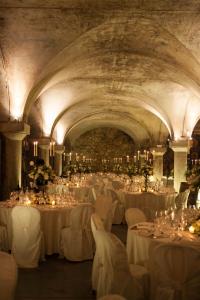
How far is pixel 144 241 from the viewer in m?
5.16

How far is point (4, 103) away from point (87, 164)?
19495mm

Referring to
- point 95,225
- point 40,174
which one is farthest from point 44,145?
point 95,225

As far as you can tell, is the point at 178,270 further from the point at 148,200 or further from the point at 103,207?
the point at 148,200

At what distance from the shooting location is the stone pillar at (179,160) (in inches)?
618

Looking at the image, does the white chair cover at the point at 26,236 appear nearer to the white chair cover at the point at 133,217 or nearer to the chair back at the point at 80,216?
the chair back at the point at 80,216

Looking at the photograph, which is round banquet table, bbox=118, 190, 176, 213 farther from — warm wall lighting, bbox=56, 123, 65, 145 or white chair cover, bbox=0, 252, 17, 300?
warm wall lighting, bbox=56, 123, 65, 145

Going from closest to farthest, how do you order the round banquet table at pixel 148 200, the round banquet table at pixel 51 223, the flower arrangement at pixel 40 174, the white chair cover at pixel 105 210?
1. the round banquet table at pixel 51 223
2. the white chair cover at pixel 105 210
3. the flower arrangement at pixel 40 174
4. the round banquet table at pixel 148 200

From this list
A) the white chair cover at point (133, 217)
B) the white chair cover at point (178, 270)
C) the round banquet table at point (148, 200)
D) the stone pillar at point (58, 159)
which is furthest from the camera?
the stone pillar at point (58, 159)

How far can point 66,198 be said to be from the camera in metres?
7.93

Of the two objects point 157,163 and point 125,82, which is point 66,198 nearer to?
point 125,82

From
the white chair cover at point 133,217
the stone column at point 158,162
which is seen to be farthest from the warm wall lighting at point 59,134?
the white chair cover at point 133,217

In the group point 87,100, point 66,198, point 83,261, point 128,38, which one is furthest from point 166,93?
point 83,261

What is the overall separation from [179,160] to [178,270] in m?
12.3

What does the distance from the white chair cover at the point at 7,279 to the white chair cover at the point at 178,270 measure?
1.55m
